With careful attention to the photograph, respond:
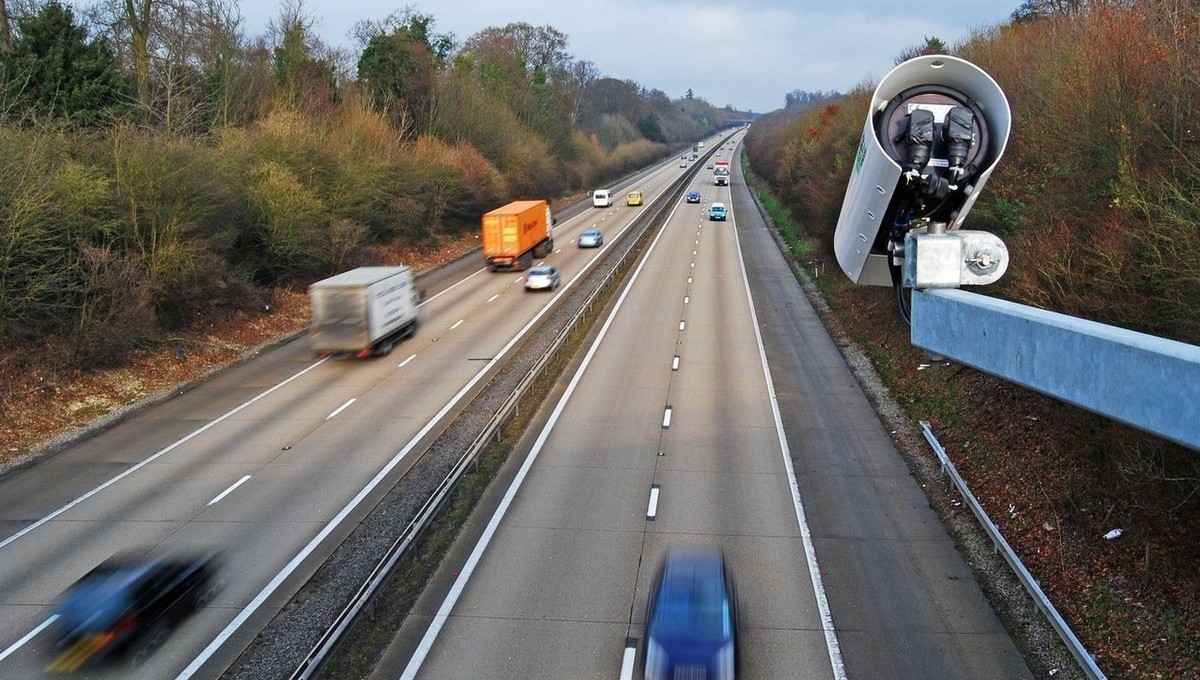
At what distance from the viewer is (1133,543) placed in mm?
13602

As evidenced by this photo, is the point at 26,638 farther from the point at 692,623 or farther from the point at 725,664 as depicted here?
the point at 725,664

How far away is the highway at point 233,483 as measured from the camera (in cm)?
1353

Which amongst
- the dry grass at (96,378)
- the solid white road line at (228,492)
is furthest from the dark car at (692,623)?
the dry grass at (96,378)

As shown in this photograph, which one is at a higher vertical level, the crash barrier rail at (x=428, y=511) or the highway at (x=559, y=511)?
the crash barrier rail at (x=428, y=511)

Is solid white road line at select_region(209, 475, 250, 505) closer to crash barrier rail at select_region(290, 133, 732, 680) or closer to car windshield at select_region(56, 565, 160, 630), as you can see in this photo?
crash barrier rail at select_region(290, 133, 732, 680)

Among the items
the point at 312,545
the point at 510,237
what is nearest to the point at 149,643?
the point at 312,545

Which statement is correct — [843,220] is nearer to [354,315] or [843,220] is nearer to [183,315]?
[354,315]

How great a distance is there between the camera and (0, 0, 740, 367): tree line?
25.8 metres

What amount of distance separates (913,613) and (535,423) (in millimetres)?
11844

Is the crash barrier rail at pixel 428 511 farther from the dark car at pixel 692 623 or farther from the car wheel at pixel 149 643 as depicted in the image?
the dark car at pixel 692 623

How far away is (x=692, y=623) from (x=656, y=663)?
73 centimetres

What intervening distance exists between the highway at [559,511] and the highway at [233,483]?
0.06m

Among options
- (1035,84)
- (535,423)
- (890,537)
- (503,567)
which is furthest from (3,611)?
(1035,84)

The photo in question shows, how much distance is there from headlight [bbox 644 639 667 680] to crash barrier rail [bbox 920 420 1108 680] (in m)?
5.35
